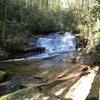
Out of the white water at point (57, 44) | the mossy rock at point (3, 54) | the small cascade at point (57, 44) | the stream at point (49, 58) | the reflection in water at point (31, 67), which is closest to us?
the reflection in water at point (31, 67)

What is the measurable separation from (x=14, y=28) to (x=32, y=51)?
13.1 ft

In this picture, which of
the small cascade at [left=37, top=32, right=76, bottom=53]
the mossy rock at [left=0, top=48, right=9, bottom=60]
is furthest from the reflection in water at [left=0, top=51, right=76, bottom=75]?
the small cascade at [left=37, top=32, right=76, bottom=53]

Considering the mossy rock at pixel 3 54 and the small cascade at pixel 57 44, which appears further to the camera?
the small cascade at pixel 57 44

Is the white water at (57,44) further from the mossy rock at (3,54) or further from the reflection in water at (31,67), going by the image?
the reflection in water at (31,67)

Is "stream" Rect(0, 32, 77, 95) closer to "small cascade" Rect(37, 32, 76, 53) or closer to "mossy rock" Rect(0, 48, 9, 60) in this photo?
"small cascade" Rect(37, 32, 76, 53)

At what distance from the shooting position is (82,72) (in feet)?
29.7

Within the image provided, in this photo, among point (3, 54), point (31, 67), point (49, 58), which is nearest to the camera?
point (31, 67)

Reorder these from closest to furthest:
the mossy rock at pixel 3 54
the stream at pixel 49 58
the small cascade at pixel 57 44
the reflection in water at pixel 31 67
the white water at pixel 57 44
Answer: the reflection in water at pixel 31 67
the stream at pixel 49 58
the mossy rock at pixel 3 54
the white water at pixel 57 44
the small cascade at pixel 57 44

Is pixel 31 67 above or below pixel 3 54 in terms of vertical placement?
below

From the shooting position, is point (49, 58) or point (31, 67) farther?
point (49, 58)

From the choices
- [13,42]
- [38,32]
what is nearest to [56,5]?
[38,32]

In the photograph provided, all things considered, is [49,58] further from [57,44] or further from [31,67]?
[57,44]

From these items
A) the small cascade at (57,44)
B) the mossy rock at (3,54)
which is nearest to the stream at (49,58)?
the small cascade at (57,44)

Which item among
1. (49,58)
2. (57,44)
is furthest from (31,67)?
(57,44)
